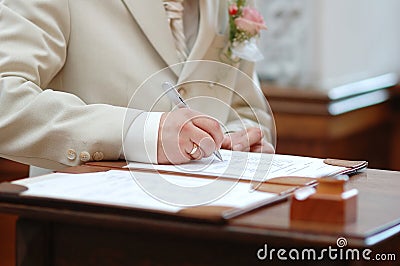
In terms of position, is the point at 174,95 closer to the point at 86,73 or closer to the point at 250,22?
the point at 86,73

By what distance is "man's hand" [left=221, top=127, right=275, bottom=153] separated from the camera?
1.81 metres

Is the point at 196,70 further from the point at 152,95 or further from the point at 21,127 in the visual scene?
the point at 21,127

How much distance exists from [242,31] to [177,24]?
172 millimetres

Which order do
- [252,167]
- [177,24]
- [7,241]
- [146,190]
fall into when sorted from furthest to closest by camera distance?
[7,241] → [177,24] → [252,167] → [146,190]

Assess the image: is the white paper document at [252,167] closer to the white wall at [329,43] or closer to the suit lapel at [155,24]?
the suit lapel at [155,24]

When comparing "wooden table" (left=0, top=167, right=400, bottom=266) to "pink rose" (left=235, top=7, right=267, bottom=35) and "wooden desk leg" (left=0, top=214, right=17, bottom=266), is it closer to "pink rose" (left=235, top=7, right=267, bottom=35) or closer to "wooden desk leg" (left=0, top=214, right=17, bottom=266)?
"pink rose" (left=235, top=7, right=267, bottom=35)

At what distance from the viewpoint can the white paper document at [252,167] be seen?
149cm

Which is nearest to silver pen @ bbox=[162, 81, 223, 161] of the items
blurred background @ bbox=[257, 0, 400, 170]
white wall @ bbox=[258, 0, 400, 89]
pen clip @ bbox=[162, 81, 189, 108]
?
pen clip @ bbox=[162, 81, 189, 108]

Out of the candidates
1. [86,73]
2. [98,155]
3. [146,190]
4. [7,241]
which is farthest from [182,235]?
[7,241]

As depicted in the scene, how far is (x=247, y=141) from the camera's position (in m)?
1.83

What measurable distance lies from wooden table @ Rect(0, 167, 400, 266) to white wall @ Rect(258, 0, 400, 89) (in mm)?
2905

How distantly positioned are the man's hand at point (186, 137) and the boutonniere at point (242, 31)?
18.9 inches

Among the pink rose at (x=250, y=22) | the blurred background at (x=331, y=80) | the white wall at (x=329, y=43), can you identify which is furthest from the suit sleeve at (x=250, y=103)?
the white wall at (x=329, y=43)

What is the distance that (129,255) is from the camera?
1290 millimetres
